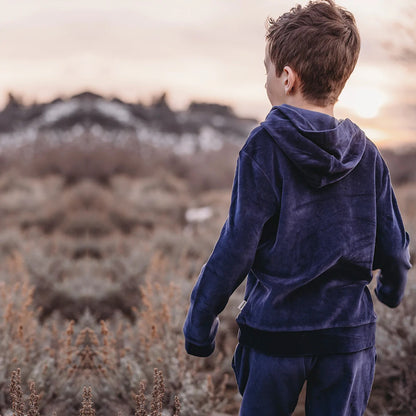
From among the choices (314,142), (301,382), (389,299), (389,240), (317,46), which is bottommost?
(301,382)

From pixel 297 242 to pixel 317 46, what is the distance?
601mm

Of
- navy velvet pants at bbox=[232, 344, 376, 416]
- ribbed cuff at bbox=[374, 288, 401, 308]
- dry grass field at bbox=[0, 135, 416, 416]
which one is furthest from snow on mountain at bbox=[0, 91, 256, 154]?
navy velvet pants at bbox=[232, 344, 376, 416]

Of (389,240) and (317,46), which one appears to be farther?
(389,240)

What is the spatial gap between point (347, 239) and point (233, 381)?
2.58 meters

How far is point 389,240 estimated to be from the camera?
1743 mm

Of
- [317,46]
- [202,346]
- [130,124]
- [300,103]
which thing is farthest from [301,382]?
[130,124]

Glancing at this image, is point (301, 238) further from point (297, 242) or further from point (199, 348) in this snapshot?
point (199, 348)

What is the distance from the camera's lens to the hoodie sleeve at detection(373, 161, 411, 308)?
173cm

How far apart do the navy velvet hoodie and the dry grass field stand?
0.78m

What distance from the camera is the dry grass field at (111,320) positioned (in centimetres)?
307

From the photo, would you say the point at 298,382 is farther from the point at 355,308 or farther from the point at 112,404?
the point at 112,404

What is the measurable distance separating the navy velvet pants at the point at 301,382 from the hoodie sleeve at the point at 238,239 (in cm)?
23

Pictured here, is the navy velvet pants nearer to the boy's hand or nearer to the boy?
the boy

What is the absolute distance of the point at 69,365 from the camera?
326 cm
